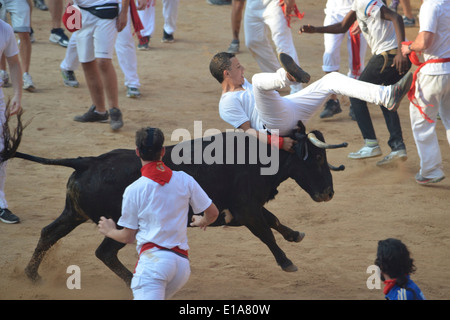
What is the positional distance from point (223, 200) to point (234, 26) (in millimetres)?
8241

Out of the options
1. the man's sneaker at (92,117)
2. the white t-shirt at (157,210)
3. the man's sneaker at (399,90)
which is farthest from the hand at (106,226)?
the man's sneaker at (92,117)

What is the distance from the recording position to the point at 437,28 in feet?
23.5

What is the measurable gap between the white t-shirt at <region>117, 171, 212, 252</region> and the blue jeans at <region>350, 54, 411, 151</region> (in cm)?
431

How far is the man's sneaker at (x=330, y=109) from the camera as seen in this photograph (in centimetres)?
1010

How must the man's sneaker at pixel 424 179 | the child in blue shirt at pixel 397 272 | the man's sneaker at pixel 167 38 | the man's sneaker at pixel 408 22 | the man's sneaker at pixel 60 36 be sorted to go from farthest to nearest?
the man's sneaker at pixel 408 22, the man's sneaker at pixel 167 38, the man's sneaker at pixel 60 36, the man's sneaker at pixel 424 179, the child in blue shirt at pixel 397 272

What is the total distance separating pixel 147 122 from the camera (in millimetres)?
9906

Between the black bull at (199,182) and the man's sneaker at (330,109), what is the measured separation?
433cm

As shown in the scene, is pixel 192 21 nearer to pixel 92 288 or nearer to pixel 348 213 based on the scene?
pixel 348 213

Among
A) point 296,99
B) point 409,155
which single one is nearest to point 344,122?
point 409,155

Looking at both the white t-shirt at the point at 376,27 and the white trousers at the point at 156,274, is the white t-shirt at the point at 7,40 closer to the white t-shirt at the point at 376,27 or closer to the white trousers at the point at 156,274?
the white trousers at the point at 156,274

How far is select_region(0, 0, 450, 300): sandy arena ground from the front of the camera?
564 cm

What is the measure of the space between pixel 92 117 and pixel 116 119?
0.51 meters

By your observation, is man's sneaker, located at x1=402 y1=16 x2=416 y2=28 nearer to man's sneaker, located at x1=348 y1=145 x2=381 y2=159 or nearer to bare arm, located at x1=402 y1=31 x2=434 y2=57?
man's sneaker, located at x1=348 y1=145 x2=381 y2=159

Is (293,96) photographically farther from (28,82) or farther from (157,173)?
(28,82)
